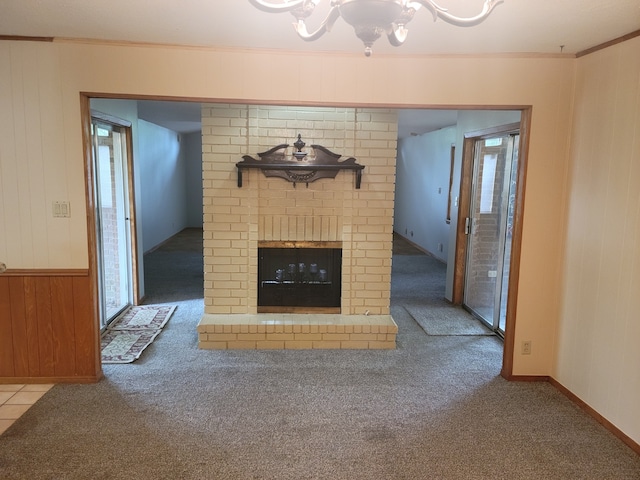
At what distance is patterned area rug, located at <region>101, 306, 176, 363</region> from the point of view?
3518mm

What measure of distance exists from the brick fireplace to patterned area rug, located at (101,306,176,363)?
20.7 inches

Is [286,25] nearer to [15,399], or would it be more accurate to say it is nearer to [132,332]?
[15,399]

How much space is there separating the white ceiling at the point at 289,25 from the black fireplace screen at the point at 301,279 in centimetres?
177

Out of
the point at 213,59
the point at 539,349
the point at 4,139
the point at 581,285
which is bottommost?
the point at 539,349

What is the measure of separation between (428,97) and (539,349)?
1852 mm

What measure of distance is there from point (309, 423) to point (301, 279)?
1595 millimetres

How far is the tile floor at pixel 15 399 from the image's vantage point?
2604 millimetres

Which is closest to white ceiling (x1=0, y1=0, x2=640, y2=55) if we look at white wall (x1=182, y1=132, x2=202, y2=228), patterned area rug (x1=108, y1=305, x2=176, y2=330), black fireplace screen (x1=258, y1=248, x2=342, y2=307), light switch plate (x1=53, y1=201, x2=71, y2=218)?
light switch plate (x1=53, y1=201, x2=71, y2=218)

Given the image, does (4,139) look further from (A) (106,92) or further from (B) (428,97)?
(B) (428,97)

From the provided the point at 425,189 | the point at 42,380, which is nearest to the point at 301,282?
the point at 42,380

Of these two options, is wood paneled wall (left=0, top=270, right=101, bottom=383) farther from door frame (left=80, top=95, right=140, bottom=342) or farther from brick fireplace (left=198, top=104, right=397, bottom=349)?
brick fireplace (left=198, top=104, right=397, bottom=349)

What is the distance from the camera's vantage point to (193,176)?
11031 mm

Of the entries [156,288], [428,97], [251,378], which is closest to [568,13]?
[428,97]

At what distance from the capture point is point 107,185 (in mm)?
4219
